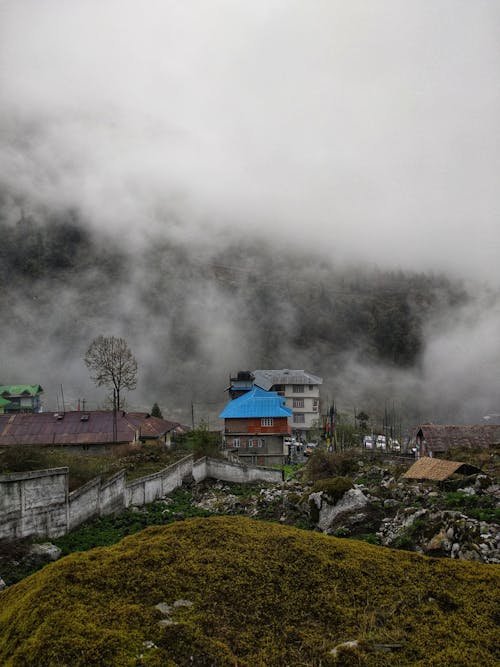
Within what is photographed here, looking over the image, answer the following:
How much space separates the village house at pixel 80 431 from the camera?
36.8 meters

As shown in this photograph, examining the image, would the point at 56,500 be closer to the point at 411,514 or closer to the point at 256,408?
the point at 411,514

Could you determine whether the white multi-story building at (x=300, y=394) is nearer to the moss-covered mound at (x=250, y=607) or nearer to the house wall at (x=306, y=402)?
the house wall at (x=306, y=402)

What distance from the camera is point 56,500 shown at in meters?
17.8

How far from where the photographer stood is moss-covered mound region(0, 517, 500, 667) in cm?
581

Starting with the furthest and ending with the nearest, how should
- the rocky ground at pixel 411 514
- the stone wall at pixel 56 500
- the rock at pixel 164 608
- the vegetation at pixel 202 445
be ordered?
1. the vegetation at pixel 202 445
2. the stone wall at pixel 56 500
3. the rocky ground at pixel 411 514
4. the rock at pixel 164 608

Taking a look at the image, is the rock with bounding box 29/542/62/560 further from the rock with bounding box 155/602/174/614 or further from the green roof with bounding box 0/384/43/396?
the green roof with bounding box 0/384/43/396

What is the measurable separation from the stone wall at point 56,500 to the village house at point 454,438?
74.8ft

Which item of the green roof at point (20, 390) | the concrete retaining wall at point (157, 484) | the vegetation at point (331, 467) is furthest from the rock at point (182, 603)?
the green roof at point (20, 390)

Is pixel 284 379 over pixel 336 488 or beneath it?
over

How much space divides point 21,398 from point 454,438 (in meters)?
65.0

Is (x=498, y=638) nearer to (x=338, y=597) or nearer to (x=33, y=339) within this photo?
(x=338, y=597)

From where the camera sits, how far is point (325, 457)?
3136cm

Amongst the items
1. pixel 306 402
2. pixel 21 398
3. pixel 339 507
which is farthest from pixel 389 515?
pixel 21 398

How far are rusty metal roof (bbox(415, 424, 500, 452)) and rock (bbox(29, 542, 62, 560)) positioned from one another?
96.1ft
